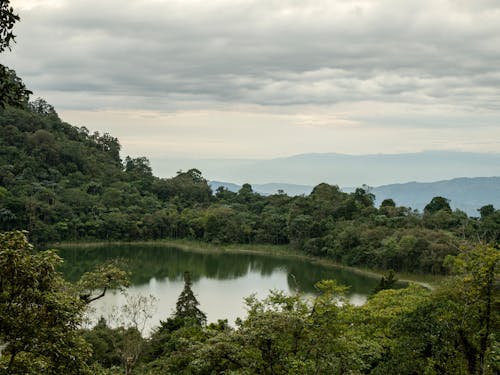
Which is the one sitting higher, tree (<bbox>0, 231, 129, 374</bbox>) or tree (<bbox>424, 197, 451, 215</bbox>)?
→ tree (<bbox>424, 197, 451, 215</bbox>)

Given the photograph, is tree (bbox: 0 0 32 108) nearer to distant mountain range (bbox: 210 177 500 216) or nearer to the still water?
the still water

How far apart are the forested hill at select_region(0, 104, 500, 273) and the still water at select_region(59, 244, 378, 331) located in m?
2.21

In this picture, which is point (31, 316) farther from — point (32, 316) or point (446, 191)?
point (446, 191)

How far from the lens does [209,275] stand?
100.0 ft

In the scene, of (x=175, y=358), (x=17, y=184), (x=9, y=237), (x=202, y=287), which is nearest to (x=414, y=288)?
(x=175, y=358)

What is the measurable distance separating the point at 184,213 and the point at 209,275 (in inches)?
595

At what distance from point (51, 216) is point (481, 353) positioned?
120ft

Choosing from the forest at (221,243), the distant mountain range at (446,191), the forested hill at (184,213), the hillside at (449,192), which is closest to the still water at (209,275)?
the forested hill at (184,213)

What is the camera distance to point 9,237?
4.12 m

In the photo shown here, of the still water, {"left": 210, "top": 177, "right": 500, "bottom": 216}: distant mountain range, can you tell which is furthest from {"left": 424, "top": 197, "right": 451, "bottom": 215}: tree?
{"left": 210, "top": 177, "right": 500, "bottom": 216}: distant mountain range

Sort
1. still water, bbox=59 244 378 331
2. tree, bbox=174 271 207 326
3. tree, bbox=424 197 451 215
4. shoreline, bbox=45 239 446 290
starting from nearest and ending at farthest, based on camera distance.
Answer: tree, bbox=174 271 207 326 → still water, bbox=59 244 378 331 → shoreline, bbox=45 239 446 290 → tree, bbox=424 197 451 215

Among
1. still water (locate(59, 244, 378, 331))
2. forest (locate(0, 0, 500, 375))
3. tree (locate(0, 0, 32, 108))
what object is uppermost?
tree (locate(0, 0, 32, 108))

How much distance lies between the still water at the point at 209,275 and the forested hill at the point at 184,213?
2.21 metres

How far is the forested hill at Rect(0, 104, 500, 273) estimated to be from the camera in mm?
33688
